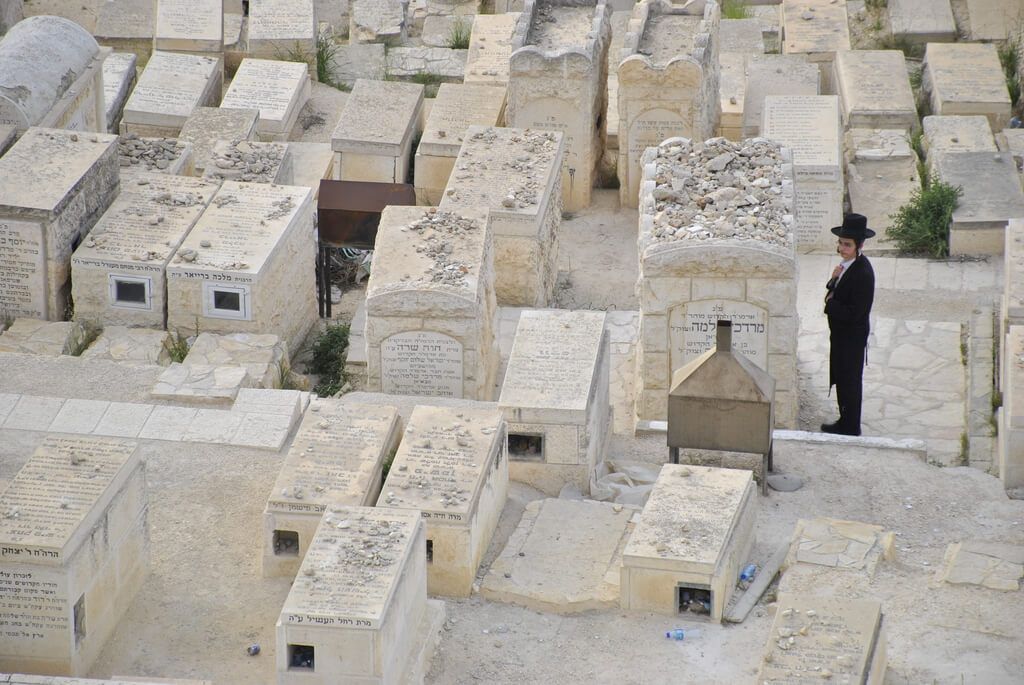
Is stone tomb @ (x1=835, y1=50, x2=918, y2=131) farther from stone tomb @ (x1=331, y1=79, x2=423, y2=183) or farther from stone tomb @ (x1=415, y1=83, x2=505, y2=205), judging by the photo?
stone tomb @ (x1=331, y1=79, x2=423, y2=183)

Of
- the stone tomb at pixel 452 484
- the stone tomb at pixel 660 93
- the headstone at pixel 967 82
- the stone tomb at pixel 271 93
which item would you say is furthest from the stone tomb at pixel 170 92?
the stone tomb at pixel 452 484

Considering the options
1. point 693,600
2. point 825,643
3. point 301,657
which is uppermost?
point 825,643

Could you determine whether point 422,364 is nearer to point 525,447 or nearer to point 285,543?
point 525,447

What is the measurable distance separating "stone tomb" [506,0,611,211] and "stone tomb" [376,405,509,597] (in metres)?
6.27

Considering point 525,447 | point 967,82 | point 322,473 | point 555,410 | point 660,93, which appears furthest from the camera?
point 967,82

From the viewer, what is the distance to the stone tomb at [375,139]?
1822 centimetres

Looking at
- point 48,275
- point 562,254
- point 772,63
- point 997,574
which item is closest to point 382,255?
point 48,275

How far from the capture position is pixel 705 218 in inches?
553

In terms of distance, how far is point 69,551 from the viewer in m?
10.2

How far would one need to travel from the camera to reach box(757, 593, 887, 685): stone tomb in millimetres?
9852

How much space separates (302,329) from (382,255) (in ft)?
6.41

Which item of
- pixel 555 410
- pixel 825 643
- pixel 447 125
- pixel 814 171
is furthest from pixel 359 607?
pixel 447 125

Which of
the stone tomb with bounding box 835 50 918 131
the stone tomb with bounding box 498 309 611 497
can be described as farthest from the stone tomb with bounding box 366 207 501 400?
the stone tomb with bounding box 835 50 918 131

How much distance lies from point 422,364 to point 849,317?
2972 millimetres
